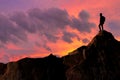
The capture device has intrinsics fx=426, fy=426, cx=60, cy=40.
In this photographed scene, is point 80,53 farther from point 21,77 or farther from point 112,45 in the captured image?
point 21,77

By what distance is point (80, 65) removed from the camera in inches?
2810

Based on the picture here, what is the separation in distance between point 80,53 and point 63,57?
450cm

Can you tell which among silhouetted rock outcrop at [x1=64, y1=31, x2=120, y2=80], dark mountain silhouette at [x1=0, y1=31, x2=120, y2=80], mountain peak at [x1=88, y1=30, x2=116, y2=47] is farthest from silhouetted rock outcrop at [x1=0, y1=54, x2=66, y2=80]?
mountain peak at [x1=88, y1=30, x2=116, y2=47]

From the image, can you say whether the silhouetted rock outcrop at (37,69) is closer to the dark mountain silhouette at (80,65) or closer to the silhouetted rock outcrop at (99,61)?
the dark mountain silhouette at (80,65)

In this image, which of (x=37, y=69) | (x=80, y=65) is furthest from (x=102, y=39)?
(x=37, y=69)

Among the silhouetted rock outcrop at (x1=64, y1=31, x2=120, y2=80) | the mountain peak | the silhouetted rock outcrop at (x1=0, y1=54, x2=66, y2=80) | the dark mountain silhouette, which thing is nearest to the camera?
the silhouetted rock outcrop at (x1=64, y1=31, x2=120, y2=80)

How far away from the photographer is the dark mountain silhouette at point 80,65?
230 ft

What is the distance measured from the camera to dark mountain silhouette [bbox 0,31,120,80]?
70.2 m

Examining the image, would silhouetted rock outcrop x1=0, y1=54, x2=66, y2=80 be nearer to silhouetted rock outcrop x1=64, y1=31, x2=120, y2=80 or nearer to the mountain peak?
silhouetted rock outcrop x1=64, y1=31, x2=120, y2=80

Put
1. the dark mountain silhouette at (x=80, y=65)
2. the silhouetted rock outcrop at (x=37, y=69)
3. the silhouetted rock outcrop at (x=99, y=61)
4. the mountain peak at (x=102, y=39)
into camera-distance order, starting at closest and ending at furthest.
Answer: the silhouetted rock outcrop at (x=99, y=61) → the dark mountain silhouette at (x=80, y=65) → the mountain peak at (x=102, y=39) → the silhouetted rock outcrop at (x=37, y=69)

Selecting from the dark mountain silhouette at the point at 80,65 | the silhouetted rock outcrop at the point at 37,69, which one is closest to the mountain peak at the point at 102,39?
the dark mountain silhouette at the point at 80,65


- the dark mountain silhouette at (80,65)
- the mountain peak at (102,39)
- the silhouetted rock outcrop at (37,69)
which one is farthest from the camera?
the silhouetted rock outcrop at (37,69)

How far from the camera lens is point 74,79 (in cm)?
7075

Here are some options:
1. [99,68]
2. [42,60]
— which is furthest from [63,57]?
[99,68]
